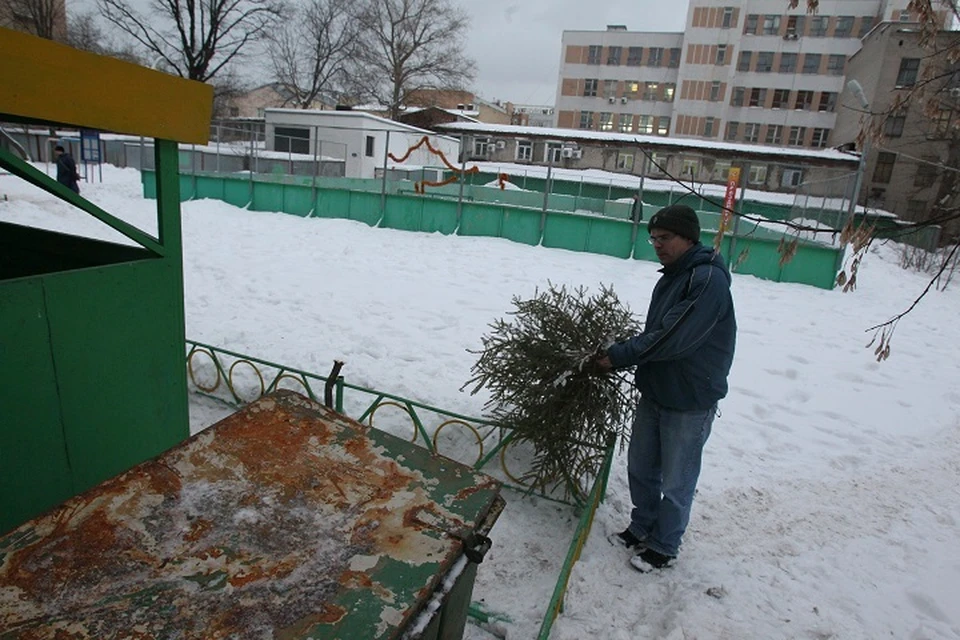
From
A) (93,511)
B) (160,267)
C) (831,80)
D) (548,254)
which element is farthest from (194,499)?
(831,80)

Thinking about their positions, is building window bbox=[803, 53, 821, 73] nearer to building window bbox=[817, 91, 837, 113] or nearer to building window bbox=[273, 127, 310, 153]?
building window bbox=[817, 91, 837, 113]

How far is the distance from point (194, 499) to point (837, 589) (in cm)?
326

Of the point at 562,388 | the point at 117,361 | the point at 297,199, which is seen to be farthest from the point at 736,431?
the point at 297,199

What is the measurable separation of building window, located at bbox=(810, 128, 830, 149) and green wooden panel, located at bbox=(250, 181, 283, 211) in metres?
45.8

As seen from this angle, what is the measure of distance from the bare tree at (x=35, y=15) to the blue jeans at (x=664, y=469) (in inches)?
1564

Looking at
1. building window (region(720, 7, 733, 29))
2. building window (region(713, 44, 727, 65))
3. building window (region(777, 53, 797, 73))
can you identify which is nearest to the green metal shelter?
building window (region(713, 44, 727, 65))

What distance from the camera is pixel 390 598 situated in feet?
4.81

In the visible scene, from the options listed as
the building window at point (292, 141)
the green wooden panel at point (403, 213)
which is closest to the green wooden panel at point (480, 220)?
the green wooden panel at point (403, 213)

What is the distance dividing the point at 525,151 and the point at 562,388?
1342 inches

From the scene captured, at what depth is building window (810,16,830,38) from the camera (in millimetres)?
45469

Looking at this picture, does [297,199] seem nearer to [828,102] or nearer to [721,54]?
[721,54]

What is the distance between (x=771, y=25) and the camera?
46375 mm

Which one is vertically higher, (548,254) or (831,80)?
(831,80)

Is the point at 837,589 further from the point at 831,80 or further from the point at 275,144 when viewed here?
the point at 831,80
